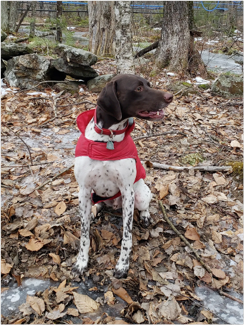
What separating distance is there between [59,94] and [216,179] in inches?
185

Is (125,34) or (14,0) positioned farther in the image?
(14,0)

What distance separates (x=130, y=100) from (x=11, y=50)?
7.00 meters

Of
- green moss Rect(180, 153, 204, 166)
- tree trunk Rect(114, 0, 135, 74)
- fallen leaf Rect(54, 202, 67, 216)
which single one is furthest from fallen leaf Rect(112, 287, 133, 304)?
tree trunk Rect(114, 0, 135, 74)

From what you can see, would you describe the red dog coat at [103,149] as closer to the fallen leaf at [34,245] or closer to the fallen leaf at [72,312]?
the fallen leaf at [34,245]

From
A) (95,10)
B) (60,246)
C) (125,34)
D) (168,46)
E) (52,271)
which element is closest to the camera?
(52,271)

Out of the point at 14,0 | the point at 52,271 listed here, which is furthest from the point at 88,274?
the point at 14,0

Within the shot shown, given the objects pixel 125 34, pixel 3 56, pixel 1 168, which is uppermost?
pixel 125 34

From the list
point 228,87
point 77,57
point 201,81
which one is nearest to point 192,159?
point 228,87

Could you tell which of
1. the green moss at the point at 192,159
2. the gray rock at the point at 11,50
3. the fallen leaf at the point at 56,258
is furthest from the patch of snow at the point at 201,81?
the fallen leaf at the point at 56,258

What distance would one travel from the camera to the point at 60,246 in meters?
3.35

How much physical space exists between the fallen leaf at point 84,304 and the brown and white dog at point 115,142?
0.31 metres

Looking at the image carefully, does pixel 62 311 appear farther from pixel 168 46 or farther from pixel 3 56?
pixel 168 46

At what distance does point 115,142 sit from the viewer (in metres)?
2.84

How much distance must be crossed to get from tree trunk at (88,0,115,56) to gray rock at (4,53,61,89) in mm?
3797
